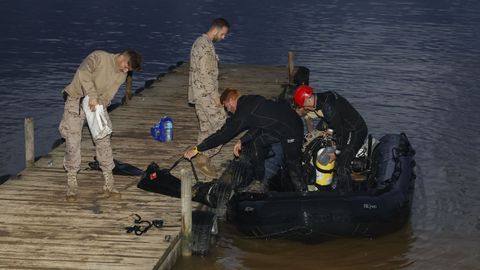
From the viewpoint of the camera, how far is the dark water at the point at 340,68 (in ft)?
45.6

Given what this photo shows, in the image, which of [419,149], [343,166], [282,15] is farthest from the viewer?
[282,15]

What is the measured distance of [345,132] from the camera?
1367 cm

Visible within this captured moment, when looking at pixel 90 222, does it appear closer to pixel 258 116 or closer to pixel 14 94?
pixel 258 116

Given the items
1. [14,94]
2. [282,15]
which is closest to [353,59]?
[14,94]

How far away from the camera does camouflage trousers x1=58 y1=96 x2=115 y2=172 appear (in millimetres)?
11820

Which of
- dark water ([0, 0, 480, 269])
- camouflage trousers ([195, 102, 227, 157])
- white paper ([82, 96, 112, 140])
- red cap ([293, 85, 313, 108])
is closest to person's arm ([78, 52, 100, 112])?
white paper ([82, 96, 112, 140])

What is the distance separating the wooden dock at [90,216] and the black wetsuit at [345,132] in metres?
2.54

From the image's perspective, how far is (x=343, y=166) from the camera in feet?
44.8

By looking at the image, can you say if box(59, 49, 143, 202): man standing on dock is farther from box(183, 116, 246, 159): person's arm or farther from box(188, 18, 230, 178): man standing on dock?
box(188, 18, 230, 178): man standing on dock

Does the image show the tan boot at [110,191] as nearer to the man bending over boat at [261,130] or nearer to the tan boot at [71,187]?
the tan boot at [71,187]

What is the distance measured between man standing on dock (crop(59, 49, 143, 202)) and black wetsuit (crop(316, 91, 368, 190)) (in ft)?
11.8

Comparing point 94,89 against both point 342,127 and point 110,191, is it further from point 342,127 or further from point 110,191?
point 342,127

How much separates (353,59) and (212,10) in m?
25.2

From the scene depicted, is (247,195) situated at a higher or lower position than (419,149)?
higher
